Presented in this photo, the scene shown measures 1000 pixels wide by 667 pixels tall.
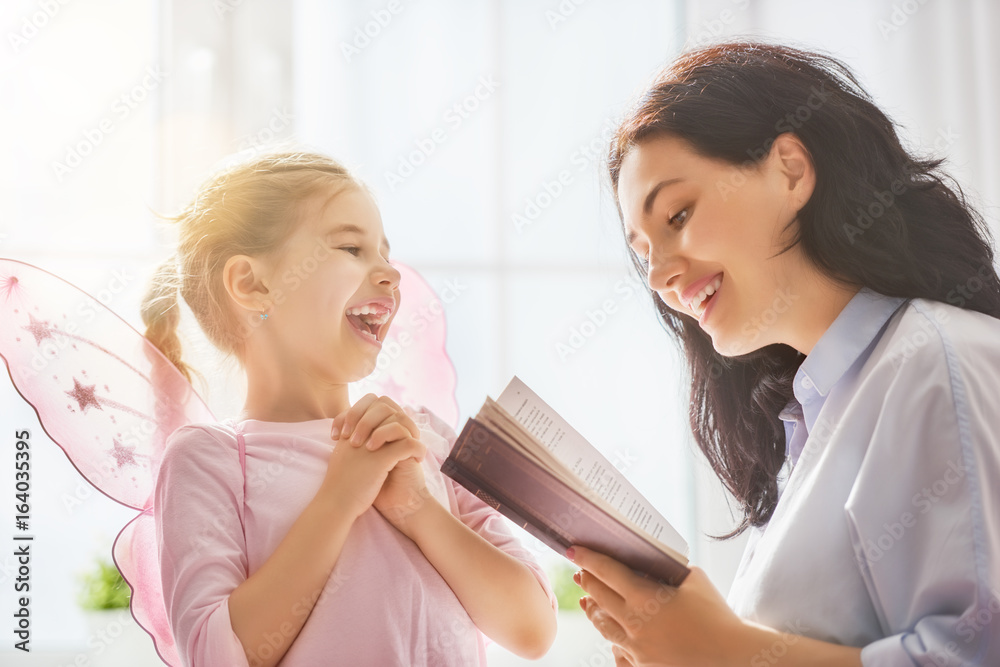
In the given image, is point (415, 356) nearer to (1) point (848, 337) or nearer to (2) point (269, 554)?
(2) point (269, 554)

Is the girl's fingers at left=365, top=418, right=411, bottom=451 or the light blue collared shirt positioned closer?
the light blue collared shirt

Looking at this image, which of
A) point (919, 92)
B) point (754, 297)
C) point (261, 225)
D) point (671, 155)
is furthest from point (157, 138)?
point (919, 92)

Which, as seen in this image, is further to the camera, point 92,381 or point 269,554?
point 92,381

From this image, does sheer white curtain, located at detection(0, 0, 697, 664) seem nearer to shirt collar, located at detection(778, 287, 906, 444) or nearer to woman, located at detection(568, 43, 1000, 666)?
woman, located at detection(568, 43, 1000, 666)

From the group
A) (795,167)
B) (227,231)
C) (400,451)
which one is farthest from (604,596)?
(227,231)

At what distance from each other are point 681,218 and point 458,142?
937mm

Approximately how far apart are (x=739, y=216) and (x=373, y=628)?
0.68 m

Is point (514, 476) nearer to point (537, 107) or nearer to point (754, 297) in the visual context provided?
point (754, 297)

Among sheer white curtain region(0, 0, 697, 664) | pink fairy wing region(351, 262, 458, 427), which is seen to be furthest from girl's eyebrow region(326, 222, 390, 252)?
sheer white curtain region(0, 0, 697, 664)

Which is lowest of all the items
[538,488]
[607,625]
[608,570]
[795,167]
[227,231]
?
[607,625]

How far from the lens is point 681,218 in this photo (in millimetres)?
1008

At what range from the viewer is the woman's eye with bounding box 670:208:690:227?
998mm

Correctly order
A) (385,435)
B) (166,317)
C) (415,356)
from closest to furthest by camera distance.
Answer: (385,435)
(166,317)
(415,356)

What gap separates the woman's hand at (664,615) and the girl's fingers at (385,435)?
0.27m
